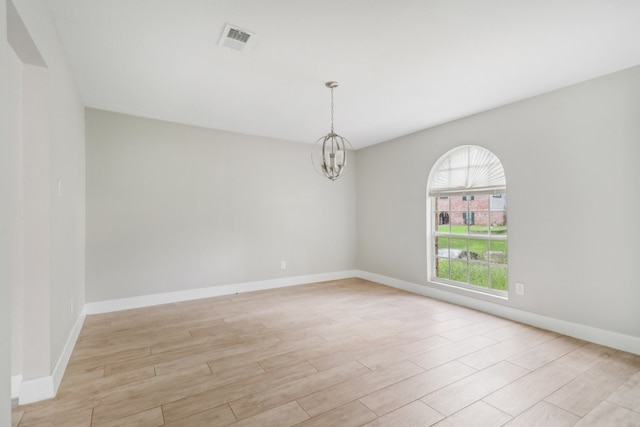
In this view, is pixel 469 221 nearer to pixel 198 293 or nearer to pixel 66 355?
pixel 198 293

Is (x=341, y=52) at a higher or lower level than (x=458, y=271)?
higher

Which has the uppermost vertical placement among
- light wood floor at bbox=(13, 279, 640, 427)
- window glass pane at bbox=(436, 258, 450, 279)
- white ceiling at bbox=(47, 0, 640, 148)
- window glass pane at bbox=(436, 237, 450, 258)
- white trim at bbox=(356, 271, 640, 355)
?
white ceiling at bbox=(47, 0, 640, 148)

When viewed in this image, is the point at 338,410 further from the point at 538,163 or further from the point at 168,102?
the point at 168,102

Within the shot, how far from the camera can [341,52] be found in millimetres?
2410

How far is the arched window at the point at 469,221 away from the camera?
12.0ft

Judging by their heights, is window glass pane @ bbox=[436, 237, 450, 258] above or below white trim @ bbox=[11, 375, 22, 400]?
above

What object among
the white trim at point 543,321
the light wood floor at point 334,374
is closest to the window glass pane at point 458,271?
the white trim at point 543,321

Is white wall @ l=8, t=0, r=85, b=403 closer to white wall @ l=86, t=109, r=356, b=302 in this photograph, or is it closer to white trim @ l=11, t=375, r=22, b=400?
white trim @ l=11, t=375, r=22, b=400

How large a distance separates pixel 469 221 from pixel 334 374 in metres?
2.82

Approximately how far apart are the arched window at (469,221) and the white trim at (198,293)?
208 cm

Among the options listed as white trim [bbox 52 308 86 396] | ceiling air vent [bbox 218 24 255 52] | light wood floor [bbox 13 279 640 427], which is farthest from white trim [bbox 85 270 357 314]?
ceiling air vent [bbox 218 24 255 52]

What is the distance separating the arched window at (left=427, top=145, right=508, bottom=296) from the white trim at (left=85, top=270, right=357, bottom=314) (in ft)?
6.83

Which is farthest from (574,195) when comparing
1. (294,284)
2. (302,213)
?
(294,284)

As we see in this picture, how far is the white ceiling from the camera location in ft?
6.31
